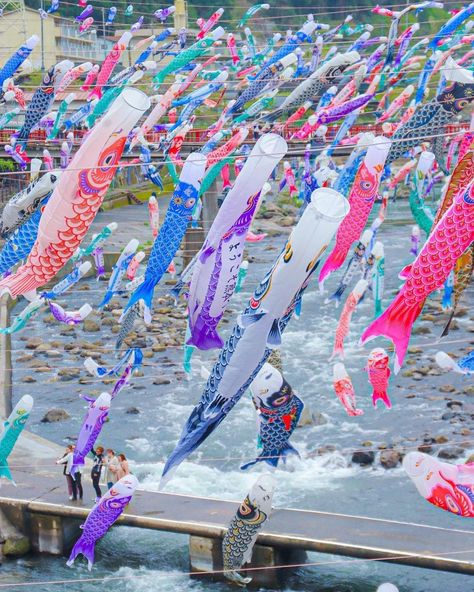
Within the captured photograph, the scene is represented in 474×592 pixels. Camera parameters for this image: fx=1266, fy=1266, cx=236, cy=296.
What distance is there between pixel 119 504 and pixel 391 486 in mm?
5328

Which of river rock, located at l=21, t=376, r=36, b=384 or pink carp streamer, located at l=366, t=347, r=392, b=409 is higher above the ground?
pink carp streamer, located at l=366, t=347, r=392, b=409

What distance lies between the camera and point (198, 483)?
1922cm

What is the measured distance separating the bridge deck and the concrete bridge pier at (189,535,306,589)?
0.61 ft

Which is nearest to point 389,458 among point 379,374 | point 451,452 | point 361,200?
point 451,452

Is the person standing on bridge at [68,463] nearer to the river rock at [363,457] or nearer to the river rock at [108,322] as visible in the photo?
the river rock at [363,457]

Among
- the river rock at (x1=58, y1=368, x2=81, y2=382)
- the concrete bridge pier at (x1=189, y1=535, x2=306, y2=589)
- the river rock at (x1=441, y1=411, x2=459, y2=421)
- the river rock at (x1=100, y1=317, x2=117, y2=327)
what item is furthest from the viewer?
the river rock at (x1=100, y1=317, x2=117, y2=327)

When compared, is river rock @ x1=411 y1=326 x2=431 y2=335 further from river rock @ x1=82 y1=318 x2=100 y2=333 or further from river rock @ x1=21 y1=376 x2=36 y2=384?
river rock @ x1=21 y1=376 x2=36 y2=384

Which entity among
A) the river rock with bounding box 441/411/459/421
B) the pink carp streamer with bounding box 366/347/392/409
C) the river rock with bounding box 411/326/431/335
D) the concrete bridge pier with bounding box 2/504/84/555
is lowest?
the river rock with bounding box 411/326/431/335

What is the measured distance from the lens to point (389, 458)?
65.4ft

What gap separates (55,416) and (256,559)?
7715 mm

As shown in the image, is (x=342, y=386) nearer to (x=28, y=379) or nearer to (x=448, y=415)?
(x=448, y=415)

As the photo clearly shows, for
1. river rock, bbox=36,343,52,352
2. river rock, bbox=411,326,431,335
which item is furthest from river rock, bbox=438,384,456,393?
river rock, bbox=36,343,52,352

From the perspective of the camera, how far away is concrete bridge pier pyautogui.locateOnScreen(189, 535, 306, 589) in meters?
15.8

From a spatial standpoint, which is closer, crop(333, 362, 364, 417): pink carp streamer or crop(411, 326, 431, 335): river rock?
crop(333, 362, 364, 417): pink carp streamer
